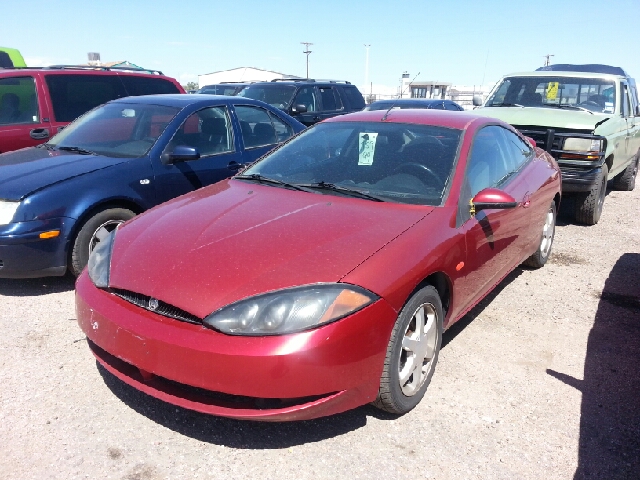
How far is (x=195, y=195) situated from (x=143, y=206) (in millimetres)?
1262

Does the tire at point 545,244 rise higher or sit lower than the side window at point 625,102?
lower

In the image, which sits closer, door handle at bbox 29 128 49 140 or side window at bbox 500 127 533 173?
side window at bbox 500 127 533 173

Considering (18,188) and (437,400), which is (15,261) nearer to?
(18,188)

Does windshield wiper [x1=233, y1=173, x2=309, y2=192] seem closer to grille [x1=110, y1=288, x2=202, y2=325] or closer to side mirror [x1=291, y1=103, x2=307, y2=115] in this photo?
grille [x1=110, y1=288, x2=202, y2=325]

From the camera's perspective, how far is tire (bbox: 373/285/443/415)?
2.51 metres

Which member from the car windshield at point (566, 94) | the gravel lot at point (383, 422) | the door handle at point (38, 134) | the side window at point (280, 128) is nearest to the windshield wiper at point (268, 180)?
the gravel lot at point (383, 422)

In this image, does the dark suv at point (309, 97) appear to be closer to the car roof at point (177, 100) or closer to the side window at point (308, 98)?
the side window at point (308, 98)

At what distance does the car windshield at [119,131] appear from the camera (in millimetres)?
4824

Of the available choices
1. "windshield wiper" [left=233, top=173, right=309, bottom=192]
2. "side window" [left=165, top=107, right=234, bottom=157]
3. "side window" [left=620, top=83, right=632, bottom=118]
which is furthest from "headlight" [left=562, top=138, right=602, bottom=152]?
"windshield wiper" [left=233, top=173, right=309, bottom=192]

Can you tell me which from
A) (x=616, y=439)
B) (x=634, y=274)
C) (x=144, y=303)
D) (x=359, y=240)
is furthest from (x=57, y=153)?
(x=634, y=274)

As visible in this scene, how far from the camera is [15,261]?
155 inches

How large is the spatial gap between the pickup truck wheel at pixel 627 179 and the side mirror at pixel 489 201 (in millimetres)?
7066

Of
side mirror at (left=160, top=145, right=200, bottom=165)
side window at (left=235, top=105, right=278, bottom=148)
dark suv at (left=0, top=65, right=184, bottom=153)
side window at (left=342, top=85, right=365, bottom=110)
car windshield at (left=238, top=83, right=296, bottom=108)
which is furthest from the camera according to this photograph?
side window at (left=342, top=85, right=365, bottom=110)

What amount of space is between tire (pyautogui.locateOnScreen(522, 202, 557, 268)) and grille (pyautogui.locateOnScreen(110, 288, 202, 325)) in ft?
11.7
